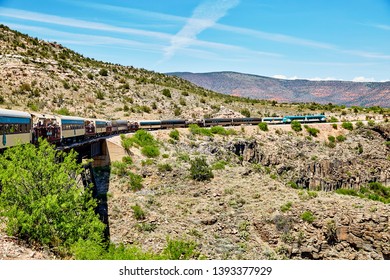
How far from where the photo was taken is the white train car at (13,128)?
22.0 m

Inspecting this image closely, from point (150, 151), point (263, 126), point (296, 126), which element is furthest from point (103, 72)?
point (150, 151)

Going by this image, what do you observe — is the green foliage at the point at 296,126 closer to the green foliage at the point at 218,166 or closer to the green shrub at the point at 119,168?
the green foliage at the point at 218,166

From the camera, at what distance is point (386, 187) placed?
228ft

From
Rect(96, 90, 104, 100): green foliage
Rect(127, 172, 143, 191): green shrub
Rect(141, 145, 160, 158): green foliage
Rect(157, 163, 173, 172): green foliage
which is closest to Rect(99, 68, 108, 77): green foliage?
Rect(96, 90, 104, 100): green foliage

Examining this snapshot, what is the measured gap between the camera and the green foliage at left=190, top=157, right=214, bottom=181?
4453cm

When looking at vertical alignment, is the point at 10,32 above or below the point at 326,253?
above

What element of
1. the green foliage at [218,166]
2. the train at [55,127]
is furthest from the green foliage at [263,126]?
the green foliage at [218,166]

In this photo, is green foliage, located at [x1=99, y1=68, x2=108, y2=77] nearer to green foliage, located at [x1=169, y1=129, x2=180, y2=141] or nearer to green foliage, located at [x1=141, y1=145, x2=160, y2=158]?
green foliage, located at [x1=169, y1=129, x2=180, y2=141]

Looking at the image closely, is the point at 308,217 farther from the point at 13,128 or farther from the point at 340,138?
the point at 340,138

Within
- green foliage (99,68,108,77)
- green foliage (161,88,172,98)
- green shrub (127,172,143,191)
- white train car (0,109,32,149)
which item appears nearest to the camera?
white train car (0,109,32,149)

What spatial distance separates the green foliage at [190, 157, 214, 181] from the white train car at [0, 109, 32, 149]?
20.5 meters

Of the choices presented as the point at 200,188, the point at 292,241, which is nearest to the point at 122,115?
the point at 200,188

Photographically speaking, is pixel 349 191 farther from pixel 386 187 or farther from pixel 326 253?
pixel 326 253
